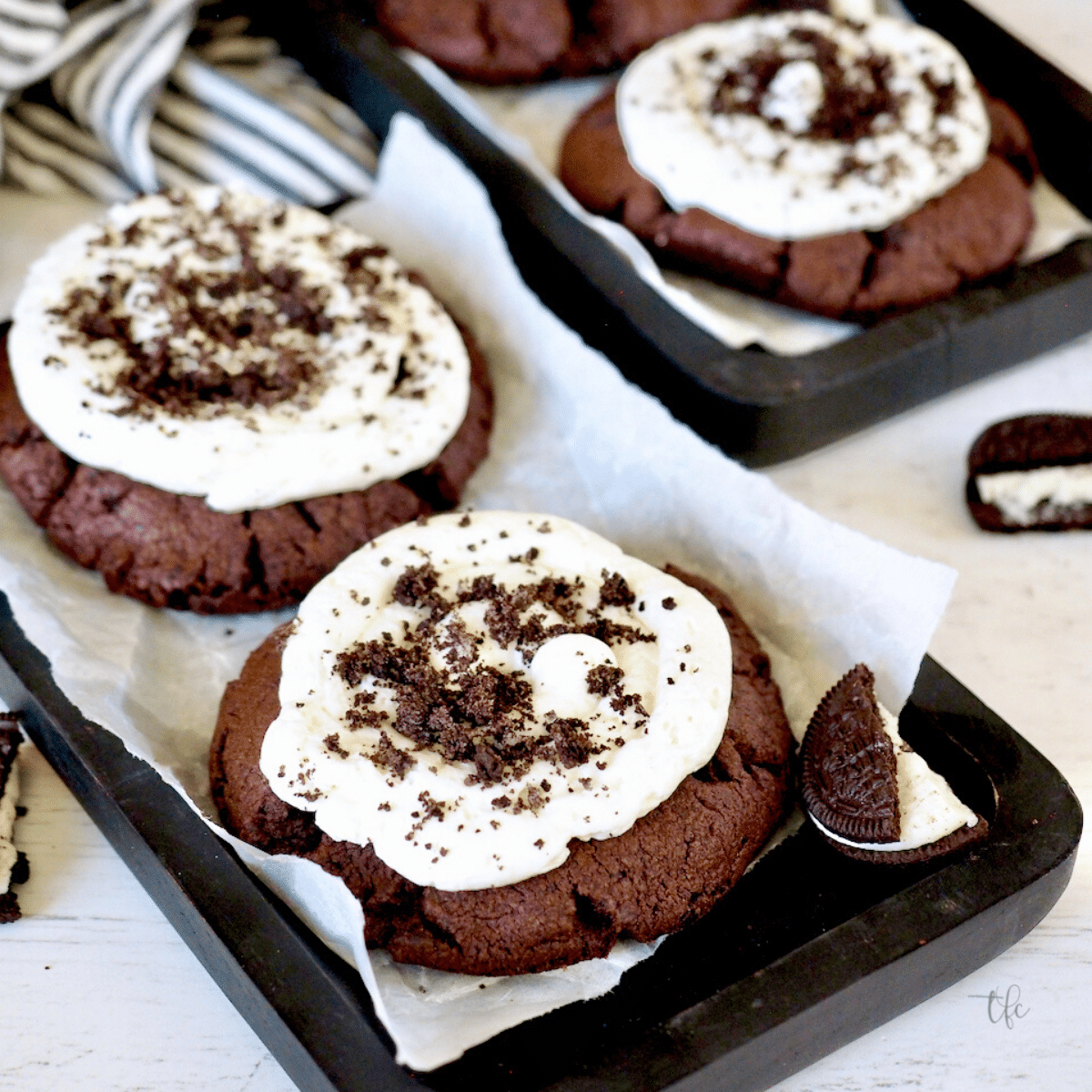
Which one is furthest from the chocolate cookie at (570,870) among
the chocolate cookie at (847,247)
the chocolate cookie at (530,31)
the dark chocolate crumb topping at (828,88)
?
the chocolate cookie at (530,31)

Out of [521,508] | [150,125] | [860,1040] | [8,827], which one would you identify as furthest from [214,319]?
[860,1040]

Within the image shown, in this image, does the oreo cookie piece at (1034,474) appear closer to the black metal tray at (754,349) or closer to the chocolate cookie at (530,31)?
the black metal tray at (754,349)

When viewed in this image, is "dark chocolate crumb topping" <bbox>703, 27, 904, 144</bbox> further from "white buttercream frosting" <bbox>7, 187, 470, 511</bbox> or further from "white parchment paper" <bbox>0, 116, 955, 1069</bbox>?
"white buttercream frosting" <bbox>7, 187, 470, 511</bbox>

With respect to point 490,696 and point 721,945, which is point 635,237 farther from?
point 721,945

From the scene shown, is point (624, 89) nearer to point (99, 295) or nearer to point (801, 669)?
point (99, 295)

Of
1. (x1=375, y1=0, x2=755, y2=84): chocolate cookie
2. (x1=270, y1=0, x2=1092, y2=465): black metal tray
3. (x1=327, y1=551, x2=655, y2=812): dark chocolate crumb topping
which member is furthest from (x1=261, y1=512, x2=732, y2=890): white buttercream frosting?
(x1=375, y1=0, x2=755, y2=84): chocolate cookie

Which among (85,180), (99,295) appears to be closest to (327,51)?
(85,180)
